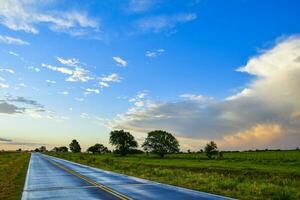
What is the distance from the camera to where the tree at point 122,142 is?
157m

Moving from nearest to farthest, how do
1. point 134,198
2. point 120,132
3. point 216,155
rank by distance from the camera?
point 134,198
point 216,155
point 120,132

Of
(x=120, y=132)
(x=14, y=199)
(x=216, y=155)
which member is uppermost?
(x=120, y=132)

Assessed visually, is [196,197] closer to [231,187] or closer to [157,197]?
[157,197]

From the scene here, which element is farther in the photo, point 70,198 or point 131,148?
point 131,148

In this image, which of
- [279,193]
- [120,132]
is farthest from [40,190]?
[120,132]

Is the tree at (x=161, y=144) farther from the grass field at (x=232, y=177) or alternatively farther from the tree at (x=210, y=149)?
the grass field at (x=232, y=177)

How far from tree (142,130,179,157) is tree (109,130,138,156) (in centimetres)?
2370

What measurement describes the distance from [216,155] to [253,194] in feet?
286

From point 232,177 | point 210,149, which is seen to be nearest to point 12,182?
point 232,177

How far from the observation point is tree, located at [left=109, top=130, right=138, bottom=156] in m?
157

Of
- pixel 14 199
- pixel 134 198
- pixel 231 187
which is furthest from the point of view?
pixel 231 187

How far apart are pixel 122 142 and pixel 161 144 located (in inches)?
1146

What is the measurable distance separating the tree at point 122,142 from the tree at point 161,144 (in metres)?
23.7

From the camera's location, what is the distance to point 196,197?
58.1 feet
